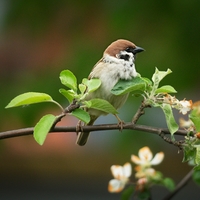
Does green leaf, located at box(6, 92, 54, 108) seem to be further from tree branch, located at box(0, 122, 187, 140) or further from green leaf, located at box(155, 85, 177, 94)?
green leaf, located at box(155, 85, 177, 94)

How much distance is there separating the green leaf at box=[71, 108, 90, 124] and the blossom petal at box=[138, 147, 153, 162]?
0.36 meters

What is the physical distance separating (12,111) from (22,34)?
74 cm

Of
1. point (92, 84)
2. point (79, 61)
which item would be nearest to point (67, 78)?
point (92, 84)

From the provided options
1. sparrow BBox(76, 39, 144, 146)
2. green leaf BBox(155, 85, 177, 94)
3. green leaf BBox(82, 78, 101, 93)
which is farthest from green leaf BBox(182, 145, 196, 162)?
sparrow BBox(76, 39, 144, 146)

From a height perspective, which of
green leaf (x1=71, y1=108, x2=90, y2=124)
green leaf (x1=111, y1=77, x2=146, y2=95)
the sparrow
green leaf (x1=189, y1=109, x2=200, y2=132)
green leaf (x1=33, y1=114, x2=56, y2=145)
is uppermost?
the sparrow

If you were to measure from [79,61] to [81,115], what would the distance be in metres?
1.96

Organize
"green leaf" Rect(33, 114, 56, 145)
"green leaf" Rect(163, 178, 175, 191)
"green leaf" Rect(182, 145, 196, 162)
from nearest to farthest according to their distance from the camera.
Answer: "green leaf" Rect(33, 114, 56, 145) → "green leaf" Rect(182, 145, 196, 162) → "green leaf" Rect(163, 178, 175, 191)

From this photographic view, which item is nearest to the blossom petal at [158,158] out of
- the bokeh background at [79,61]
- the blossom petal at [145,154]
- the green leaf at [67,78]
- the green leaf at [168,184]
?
the blossom petal at [145,154]

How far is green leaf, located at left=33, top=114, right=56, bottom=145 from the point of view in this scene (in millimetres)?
1454

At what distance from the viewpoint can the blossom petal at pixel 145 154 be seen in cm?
184

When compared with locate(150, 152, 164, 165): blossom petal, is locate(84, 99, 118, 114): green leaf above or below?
above

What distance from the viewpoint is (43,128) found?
1.47 metres

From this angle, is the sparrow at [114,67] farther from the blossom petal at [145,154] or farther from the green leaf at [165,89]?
the green leaf at [165,89]

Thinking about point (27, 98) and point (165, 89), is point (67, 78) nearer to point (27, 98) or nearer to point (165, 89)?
point (27, 98)
